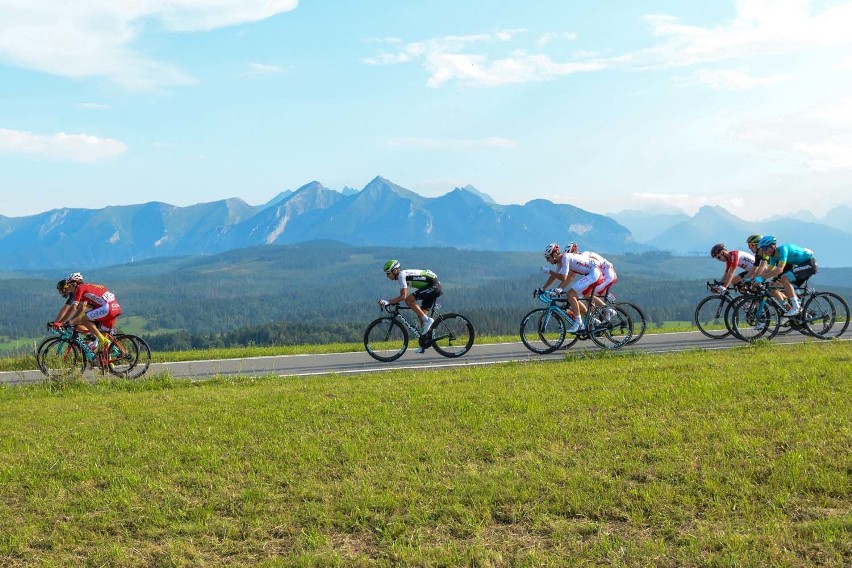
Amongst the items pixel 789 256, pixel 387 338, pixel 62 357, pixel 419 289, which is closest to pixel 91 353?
pixel 62 357

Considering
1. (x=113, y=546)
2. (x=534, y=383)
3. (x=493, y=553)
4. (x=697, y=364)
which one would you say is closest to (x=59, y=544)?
(x=113, y=546)

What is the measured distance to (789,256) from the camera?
16438mm

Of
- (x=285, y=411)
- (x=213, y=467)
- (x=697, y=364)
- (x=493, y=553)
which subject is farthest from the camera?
(x=697, y=364)

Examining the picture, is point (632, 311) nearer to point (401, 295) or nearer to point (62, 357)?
point (401, 295)

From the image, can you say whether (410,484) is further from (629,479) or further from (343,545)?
(629,479)

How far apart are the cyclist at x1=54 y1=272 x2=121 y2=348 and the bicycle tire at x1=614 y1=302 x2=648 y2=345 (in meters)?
12.2

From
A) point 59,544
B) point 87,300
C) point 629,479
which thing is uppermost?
point 87,300

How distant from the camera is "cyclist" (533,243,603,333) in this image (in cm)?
1627

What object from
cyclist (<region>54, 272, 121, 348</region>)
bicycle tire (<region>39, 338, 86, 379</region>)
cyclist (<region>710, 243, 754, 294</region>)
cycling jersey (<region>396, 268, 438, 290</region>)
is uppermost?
cyclist (<region>710, 243, 754, 294</region>)

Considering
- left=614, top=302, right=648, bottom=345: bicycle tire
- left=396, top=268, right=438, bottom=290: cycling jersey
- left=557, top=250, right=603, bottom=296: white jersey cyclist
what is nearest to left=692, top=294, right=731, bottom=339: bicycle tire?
left=614, top=302, right=648, bottom=345: bicycle tire

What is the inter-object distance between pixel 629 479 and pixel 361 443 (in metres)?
3.08

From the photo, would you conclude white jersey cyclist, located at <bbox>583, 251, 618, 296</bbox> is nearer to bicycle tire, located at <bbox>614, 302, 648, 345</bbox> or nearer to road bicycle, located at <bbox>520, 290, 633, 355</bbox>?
road bicycle, located at <bbox>520, 290, 633, 355</bbox>

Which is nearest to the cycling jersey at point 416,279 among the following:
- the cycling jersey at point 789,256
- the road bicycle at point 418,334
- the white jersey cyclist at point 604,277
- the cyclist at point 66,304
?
the road bicycle at point 418,334

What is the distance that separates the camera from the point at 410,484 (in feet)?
21.3
